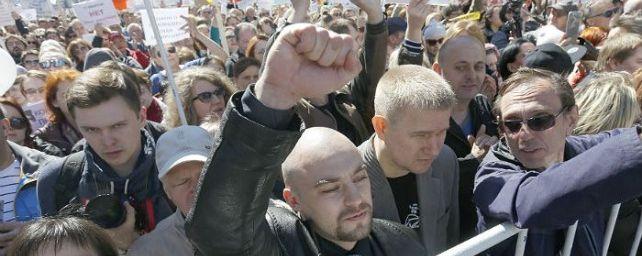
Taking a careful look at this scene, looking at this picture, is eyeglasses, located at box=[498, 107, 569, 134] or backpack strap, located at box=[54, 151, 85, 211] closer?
eyeglasses, located at box=[498, 107, 569, 134]

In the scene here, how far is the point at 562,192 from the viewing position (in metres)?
1.29

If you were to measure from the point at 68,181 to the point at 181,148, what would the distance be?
62 centimetres

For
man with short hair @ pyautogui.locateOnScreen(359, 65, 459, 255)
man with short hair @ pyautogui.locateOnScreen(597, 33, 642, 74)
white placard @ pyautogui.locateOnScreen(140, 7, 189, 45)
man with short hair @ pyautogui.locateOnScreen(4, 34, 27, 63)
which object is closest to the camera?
man with short hair @ pyautogui.locateOnScreen(359, 65, 459, 255)

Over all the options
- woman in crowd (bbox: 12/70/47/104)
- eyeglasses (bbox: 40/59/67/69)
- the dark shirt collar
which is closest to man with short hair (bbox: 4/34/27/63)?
eyeglasses (bbox: 40/59/67/69)

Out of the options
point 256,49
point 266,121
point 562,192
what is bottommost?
point 256,49

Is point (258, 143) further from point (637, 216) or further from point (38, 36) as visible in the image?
point (38, 36)

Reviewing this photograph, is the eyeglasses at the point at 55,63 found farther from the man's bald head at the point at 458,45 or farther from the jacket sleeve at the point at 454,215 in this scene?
the jacket sleeve at the point at 454,215

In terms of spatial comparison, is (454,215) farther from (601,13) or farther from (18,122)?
(601,13)

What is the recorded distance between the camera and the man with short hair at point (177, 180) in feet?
6.02

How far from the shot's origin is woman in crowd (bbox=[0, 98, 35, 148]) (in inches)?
130

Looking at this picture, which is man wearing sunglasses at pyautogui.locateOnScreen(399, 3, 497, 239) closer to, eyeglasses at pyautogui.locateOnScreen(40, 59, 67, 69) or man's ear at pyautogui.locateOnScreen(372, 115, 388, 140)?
man's ear at pyautogui.locateOnScreen(372, 115, 388, 140)

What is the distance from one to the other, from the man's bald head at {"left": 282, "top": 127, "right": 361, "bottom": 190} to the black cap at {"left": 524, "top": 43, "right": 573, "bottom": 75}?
81.2 inches

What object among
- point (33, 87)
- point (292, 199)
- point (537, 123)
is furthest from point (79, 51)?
point (537, 123)

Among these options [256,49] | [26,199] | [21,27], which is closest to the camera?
[26,199]
